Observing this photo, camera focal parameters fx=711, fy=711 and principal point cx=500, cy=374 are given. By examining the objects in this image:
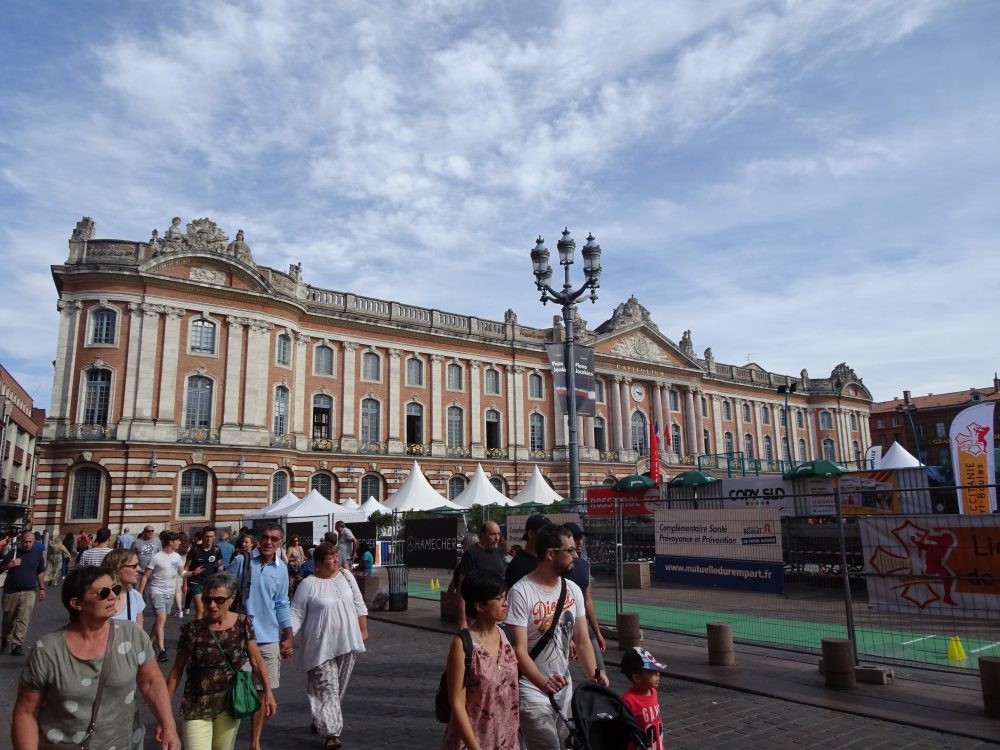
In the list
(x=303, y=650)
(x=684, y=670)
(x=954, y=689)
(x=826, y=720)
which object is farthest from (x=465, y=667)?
(x=954, y=689)

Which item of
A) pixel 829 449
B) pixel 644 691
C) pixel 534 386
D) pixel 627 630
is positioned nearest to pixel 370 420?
pixel 534 386

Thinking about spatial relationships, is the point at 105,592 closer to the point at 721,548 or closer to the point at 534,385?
the point at 721,548

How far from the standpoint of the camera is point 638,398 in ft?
164

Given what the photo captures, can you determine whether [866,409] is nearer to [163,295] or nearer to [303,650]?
[163,295]

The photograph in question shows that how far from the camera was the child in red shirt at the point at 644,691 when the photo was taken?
4125mm

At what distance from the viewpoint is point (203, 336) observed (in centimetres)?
3284

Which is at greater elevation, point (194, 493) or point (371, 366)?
point (371, 366)

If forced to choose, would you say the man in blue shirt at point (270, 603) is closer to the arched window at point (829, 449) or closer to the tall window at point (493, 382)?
the tall window at point (493, 382)

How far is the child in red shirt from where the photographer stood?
162 inches

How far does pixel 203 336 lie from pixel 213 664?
30.9 m

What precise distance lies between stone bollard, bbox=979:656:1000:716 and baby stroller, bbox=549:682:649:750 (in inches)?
203

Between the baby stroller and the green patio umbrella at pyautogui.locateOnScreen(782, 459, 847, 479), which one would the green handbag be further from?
the green patio umbrella at pyautogui.locateOnScreen(782, 459, 847, 479)

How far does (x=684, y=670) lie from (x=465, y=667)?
6.22 m

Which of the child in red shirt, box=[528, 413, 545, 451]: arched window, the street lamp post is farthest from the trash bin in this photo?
box=[528, 413, 545, 451]: arched window
